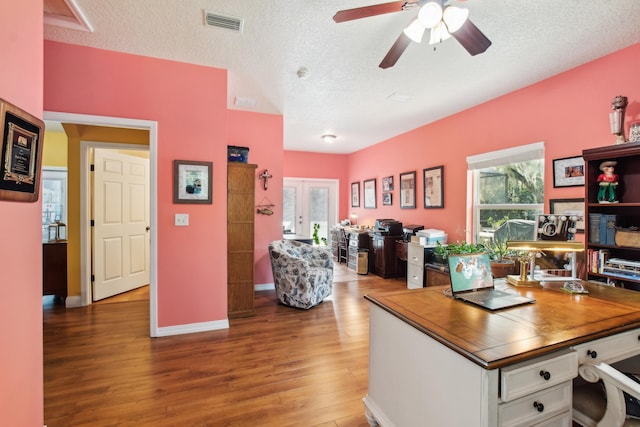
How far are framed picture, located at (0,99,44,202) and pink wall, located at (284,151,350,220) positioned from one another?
5813mm

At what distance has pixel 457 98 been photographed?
376 cm

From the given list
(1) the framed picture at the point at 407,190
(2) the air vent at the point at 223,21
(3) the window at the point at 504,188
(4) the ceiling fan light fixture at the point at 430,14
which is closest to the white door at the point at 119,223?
(2) the air vent at the point at 223,21

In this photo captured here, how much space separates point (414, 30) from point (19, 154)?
216cm

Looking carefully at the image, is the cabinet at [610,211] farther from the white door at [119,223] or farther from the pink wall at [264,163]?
the white door at [119,223]

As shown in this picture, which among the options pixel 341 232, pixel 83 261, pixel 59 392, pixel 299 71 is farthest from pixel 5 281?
pixel 341 232

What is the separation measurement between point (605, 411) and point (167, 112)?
3.64 m

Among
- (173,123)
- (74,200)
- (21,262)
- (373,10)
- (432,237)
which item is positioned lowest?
(432,237)

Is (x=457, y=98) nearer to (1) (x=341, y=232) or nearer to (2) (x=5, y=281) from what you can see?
(1) (x=341, y=232)

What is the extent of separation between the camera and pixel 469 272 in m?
1.64

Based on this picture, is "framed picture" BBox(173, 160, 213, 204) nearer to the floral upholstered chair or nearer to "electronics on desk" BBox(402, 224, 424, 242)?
the floral upholstered chair

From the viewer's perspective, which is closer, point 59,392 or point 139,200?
point 59,392

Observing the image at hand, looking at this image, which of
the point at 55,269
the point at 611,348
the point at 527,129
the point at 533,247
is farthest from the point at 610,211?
the point at 55,269

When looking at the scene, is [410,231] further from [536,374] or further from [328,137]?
[536,374]

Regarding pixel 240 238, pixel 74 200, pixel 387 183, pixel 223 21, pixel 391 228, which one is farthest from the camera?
pixel 387 183
